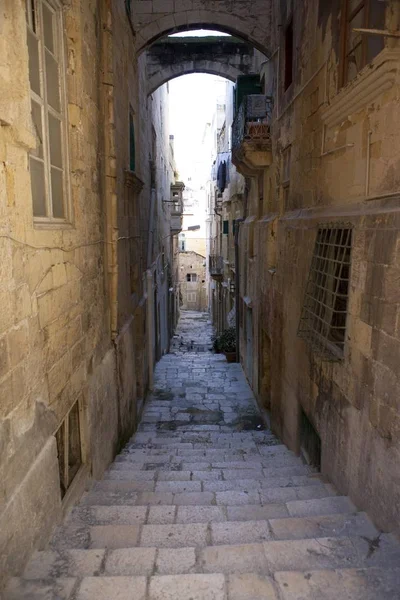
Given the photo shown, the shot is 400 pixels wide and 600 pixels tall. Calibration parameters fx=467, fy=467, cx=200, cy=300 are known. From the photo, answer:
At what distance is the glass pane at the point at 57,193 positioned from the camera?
423 centimetres

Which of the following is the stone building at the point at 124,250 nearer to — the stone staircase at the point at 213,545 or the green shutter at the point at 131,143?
the stone staircase at the point at 213,545

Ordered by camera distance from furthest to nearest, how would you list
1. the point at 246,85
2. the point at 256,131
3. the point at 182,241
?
the point at 182,241, the point at 246,85, the point at 256,131

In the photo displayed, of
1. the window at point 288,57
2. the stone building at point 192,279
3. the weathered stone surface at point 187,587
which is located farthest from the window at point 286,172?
the stone building at point 192,279

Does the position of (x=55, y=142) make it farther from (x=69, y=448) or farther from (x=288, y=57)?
(x=288, y=57)

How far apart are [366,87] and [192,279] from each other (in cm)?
4004

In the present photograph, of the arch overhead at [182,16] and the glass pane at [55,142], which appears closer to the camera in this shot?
the glass pane at [55,142]

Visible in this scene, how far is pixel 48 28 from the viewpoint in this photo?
4215 millimetres

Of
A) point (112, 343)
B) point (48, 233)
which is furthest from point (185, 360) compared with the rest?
point (48, 233)

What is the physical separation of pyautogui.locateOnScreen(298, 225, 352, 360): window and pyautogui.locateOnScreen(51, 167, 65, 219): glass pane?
2.78 metres

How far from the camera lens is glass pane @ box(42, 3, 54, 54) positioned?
4.13 m

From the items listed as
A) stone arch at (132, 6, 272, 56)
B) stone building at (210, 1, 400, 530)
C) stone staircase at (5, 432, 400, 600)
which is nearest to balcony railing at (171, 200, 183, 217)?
stone arch at (132, 6, 272, 56)

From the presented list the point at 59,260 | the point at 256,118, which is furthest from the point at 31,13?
the point at 256,118

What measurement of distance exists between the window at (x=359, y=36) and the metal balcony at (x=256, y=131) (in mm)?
4414

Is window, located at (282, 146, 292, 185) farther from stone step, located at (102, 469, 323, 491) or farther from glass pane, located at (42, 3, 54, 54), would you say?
stone step, located at (102, 469, 323, 491)
